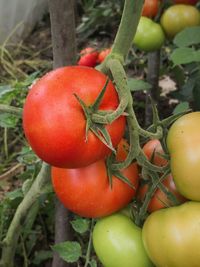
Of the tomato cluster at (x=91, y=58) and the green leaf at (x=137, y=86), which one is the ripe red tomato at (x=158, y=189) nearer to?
the green leaf at (x=137, y=86)

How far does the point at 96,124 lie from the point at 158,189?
196mm

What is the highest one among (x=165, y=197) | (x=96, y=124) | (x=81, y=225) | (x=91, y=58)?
(x=96, y=124)

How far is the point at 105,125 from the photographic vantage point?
25.3 inches

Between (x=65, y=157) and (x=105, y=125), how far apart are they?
2.4 inches

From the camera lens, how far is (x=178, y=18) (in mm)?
1213

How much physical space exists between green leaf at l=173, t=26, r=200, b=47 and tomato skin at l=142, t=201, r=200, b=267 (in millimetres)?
502

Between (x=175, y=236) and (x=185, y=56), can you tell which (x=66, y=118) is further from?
(x=185, y=56)

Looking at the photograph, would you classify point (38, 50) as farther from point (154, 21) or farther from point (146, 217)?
point (146, 217)

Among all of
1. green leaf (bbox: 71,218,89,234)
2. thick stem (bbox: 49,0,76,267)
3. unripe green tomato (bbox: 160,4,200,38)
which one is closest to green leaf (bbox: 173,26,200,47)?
unripe green tomato (bbox: 160,4,200,38)

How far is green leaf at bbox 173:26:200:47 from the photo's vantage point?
114 cm

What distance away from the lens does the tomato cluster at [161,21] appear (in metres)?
1.21

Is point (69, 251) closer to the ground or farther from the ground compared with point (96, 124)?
closer to the ground

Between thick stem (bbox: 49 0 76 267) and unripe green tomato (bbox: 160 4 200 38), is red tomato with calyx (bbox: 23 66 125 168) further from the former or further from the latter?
unripe green tomato (bbox: 160 4 200 38)

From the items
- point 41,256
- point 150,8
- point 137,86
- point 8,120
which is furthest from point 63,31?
point 41,256
